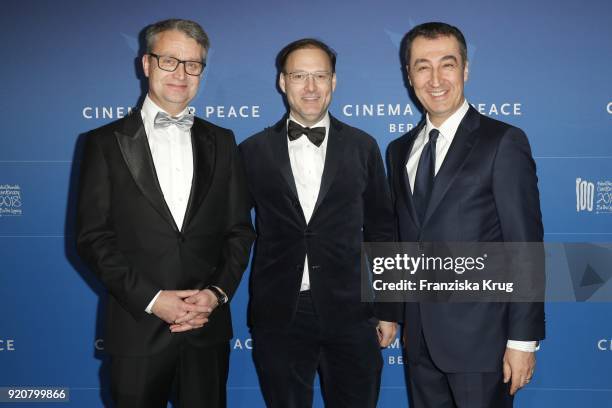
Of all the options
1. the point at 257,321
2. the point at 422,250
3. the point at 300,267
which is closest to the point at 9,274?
the point at 257,321

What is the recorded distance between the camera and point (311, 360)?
2635 mm

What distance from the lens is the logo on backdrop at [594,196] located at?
11.1ft

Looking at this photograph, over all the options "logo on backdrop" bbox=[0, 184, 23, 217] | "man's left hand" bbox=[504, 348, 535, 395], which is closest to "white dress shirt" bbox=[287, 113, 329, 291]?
"man's left hand" bbox=[504, 348, 535, 395]

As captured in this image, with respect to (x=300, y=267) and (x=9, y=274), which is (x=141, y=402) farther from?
(x=9, y=274)

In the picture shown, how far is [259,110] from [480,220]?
1.69 m

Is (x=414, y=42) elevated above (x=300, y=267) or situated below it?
above

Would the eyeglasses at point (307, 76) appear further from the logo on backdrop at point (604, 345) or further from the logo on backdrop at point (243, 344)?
the logo on backdrop at point (604, 345)

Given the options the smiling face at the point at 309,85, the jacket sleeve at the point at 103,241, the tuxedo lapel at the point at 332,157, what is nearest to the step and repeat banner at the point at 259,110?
the tuxedo lapel at the point at 332,157

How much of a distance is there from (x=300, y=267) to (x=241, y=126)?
126 centimetres

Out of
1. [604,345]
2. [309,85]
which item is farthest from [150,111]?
[604,345]

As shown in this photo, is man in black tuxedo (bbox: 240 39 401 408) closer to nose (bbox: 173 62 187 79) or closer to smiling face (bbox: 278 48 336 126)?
smiling face (bbox: 278 48 336 126)

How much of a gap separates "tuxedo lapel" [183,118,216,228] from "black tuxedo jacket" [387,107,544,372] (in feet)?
2.89

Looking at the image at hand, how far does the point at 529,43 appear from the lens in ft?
10.9

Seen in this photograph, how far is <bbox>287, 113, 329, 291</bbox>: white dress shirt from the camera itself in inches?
103
